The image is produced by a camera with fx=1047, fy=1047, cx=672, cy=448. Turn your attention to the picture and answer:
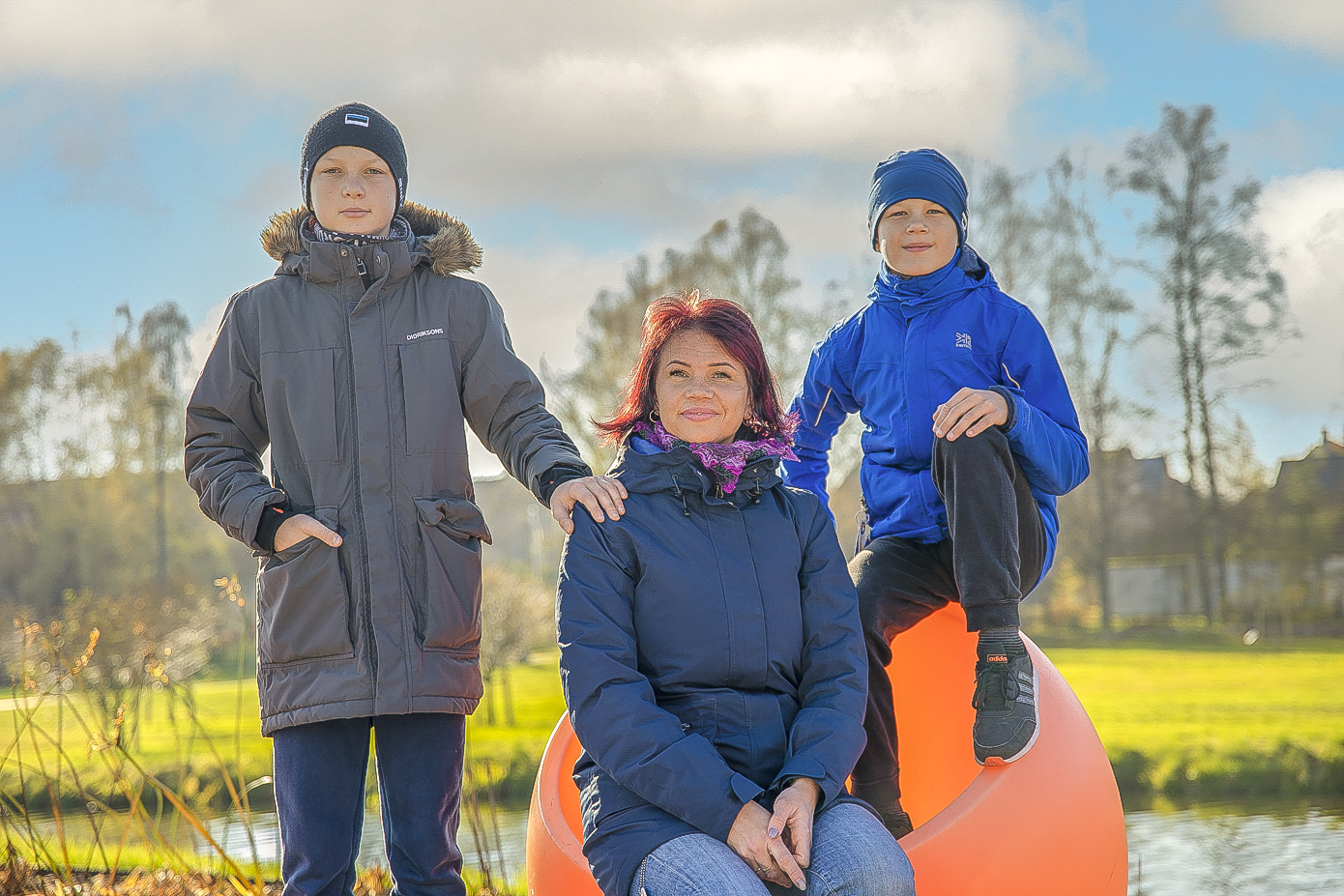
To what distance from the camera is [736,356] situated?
6.70 ft

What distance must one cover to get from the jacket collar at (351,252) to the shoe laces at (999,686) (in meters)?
1.49

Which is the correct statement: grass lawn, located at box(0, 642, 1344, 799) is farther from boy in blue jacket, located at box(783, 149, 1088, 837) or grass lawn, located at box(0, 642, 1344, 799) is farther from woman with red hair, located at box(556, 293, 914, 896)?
woman with red hair, located at box(556, 293, 914, 896)

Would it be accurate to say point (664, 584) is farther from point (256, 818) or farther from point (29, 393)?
point (29, 393)

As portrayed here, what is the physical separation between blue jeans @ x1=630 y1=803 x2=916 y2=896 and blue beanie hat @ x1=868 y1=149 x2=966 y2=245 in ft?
5.29

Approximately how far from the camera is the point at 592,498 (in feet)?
6.28

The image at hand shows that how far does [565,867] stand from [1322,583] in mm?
16120

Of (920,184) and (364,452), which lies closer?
(364,452)

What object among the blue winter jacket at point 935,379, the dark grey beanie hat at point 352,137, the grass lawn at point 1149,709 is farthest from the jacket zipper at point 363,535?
the grass lawn at point 1149,709

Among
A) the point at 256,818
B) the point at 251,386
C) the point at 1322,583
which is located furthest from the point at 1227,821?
the point at 251,386

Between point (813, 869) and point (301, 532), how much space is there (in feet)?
3.94

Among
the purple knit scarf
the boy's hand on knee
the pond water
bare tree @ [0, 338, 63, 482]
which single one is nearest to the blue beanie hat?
the boy's hand on knee

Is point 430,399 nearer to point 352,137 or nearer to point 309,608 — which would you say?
point 309,608

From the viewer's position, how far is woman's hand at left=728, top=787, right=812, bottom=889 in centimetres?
164

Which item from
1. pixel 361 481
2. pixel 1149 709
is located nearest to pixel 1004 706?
pixel 361 481
